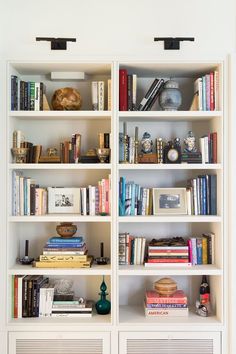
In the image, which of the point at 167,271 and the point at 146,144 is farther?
the point at 146,144

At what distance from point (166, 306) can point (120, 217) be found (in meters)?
0.67

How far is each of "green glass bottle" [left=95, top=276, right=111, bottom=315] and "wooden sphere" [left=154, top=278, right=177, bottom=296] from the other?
346mm

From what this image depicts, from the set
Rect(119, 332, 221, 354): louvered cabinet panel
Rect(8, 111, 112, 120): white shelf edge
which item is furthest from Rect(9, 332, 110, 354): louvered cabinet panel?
Rect(8, 111, 112, 120): white shelf edge

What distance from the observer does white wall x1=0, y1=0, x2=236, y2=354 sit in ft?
9.14

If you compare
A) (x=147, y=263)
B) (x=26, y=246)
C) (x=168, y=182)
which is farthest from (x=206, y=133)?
(x=26, y=246)

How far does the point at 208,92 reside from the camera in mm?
2891

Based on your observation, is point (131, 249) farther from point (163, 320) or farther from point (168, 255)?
point (163, 320)
